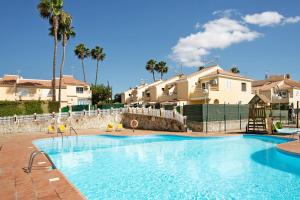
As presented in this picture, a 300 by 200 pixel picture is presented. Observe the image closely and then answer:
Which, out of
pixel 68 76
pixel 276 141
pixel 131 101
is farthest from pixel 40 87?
pixel 276 141

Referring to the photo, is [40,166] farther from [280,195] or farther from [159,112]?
[159,112]

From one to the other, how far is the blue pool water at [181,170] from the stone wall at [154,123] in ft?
23.2

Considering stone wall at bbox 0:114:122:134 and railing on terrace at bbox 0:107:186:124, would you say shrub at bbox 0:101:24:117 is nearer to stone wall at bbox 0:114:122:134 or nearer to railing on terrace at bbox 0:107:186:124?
railing on terrace at bbox 0:107:186:124

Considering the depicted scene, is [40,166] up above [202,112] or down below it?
below

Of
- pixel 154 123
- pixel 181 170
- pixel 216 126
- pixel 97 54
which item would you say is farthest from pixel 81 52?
pixel 181 170

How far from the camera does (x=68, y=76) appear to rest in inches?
2048

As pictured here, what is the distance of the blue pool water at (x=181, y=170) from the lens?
29.1 ft

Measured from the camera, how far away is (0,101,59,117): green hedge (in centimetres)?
3081

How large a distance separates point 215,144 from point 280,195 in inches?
425

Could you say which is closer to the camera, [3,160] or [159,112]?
[3,160]

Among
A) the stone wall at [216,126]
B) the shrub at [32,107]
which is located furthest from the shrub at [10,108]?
the stone wall at [216,126]

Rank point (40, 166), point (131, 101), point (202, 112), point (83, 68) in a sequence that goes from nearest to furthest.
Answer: point (40, 166)
point (202, 112)
point (131, 101)
point (83, 68)

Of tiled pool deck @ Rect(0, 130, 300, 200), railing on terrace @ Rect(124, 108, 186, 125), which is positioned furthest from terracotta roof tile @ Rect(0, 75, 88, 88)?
tiled pool deck @ Rect(0, 130, 300, 200)

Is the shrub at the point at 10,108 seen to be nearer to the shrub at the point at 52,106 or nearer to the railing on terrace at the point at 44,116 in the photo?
the shrub at the point at 52,106
